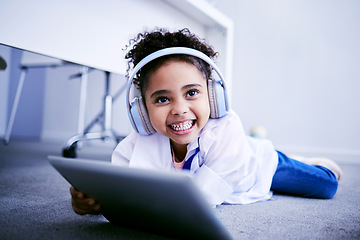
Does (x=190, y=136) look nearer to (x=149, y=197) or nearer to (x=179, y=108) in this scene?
(x=179, y=108)

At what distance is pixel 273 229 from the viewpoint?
0.63 m

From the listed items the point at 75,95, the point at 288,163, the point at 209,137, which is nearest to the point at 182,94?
the point at 209,137

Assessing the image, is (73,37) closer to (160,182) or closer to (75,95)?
(160,182)

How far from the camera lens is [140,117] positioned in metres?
0.84

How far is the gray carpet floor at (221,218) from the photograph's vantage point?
0.58m

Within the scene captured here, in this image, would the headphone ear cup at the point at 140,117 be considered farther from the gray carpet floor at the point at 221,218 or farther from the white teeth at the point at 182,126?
the gray carpet floor at the point at 221,218

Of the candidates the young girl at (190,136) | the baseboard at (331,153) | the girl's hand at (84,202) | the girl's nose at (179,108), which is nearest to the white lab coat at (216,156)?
the young girl at (190,136)

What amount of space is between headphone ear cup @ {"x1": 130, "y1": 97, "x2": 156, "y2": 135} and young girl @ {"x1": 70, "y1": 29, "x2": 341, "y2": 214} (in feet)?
0.04

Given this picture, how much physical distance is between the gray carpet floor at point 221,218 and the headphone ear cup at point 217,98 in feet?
0.93

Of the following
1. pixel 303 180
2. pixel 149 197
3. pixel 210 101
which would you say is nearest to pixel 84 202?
pixel 149 197

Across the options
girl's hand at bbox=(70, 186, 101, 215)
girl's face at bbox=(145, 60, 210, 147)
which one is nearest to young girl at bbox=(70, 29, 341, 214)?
girl's face at bbox=(145, 60, 210, 147)

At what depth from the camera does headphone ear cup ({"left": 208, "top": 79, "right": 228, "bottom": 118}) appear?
839mm

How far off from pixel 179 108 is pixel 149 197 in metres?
0.38

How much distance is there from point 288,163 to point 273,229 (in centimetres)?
52
